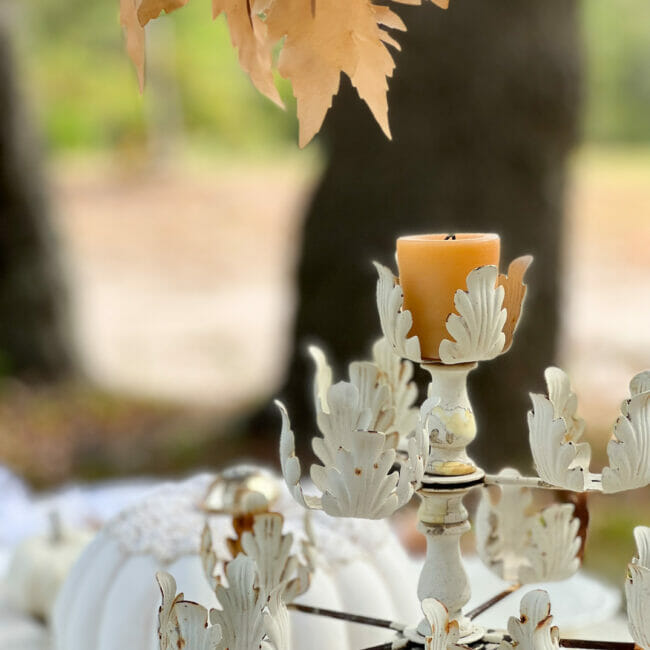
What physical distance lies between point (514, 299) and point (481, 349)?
6cm

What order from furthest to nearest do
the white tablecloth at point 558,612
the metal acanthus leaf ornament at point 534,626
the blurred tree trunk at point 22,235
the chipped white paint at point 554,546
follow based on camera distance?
the blurred tree trunk at point 22,235 → the white tablecloth at point 558,612 → the chipped white paint at point 554,546 → the metal acanthus leaf ornament at point 534,626

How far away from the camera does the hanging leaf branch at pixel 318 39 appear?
0.76 m

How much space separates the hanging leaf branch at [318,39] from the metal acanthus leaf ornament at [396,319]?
0.37ft

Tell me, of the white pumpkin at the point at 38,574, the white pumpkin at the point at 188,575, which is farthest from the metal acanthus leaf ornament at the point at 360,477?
the white pumpkin at the point at 38,574

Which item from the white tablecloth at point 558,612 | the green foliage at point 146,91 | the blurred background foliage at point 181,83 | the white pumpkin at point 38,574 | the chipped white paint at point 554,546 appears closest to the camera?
the chipped white paint at point 554,546

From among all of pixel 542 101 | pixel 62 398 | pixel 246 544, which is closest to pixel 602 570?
pixel 542 101

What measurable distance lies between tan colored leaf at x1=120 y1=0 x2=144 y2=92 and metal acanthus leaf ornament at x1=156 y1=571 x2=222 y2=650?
0.41 meters

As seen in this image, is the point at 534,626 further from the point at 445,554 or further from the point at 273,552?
the point at 273,552

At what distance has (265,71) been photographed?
88 cm

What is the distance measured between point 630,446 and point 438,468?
5.9 inches

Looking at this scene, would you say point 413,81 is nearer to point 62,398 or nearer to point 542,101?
point 542,101

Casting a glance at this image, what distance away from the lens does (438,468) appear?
0.84 metres

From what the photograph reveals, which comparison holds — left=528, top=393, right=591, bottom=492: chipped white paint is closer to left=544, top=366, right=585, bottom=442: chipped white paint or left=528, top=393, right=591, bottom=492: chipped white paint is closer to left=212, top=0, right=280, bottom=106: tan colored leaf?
left=544, top=366, right=585, bottom=442: chipped white paint

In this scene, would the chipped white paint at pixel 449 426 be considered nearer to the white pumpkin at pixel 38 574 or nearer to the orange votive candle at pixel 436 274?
the orange votive candle at pixel 436 274
